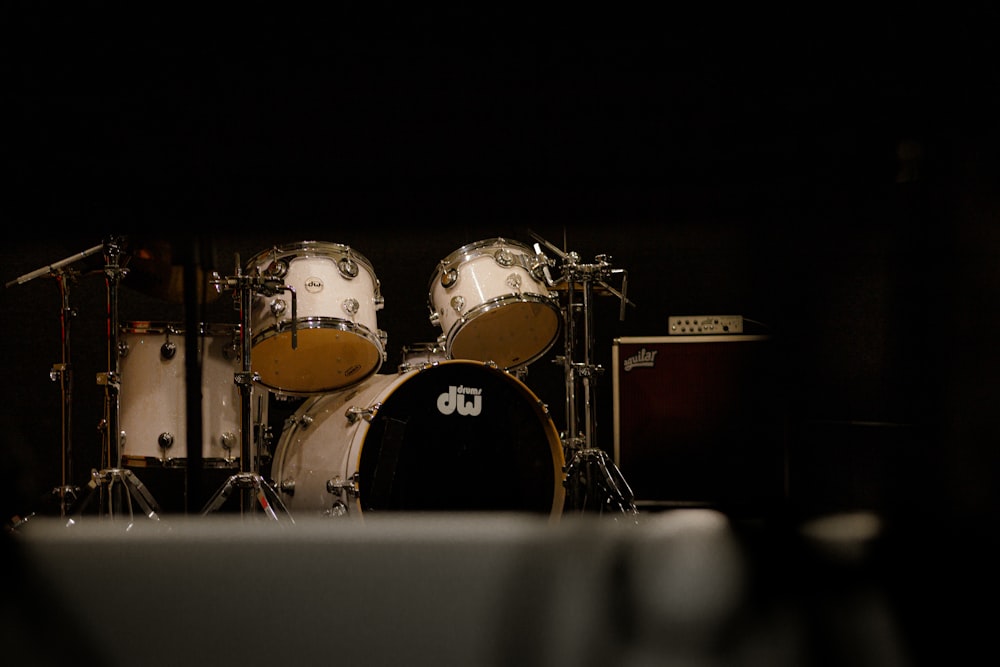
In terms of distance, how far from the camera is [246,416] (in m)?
2.59

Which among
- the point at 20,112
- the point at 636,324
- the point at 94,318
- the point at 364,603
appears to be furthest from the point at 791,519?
the point at 94,318

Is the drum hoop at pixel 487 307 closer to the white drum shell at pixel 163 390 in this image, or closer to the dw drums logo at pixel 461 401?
the dw drums logo at pixel 461 401

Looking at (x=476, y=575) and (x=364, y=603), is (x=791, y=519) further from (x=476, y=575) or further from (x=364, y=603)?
(x=364, y=603)

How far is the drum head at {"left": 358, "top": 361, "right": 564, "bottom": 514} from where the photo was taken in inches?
115

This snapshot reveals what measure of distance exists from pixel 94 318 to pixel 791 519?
4018 mm

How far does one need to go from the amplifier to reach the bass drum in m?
0.76

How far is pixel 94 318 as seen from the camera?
4059 millimetres

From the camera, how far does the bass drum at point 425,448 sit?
9.45 ft

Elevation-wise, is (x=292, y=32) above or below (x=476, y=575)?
above

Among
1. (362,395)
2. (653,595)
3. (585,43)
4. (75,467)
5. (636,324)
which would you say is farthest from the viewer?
(636,324)

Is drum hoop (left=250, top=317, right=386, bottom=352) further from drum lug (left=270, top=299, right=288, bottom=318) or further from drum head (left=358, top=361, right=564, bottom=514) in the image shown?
drum head (left=358, top=361, right=564, bottom=514)

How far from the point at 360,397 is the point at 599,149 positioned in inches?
91.3

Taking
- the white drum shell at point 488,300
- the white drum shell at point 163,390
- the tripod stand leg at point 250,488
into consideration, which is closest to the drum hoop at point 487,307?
the white drum shell at point 488,300

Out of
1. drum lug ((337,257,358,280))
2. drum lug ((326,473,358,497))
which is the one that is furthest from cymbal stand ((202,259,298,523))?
drum lug ((337,257,358,280))
